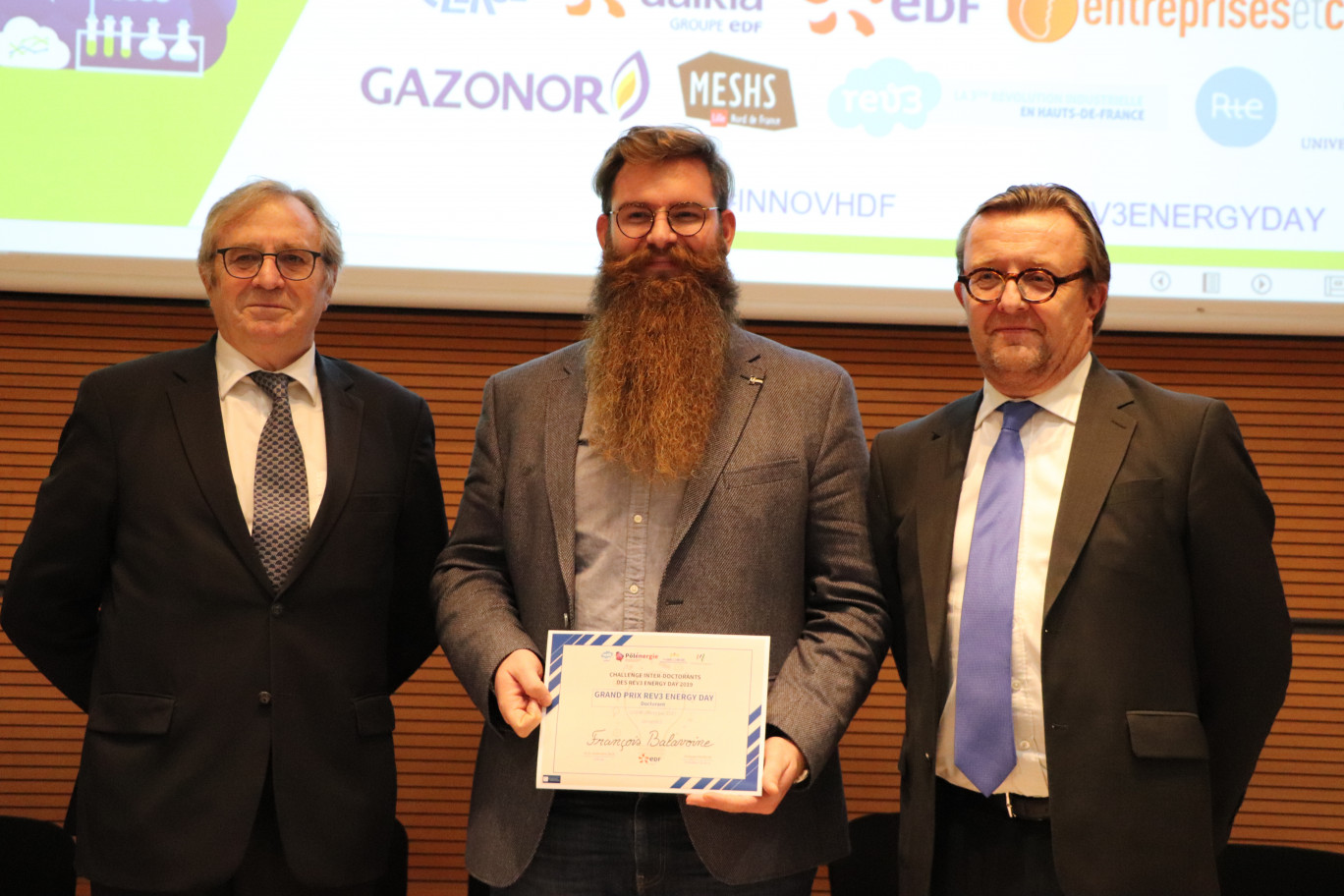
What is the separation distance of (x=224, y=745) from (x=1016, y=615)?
133 centimetres

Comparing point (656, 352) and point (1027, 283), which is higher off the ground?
point (1027, 283)

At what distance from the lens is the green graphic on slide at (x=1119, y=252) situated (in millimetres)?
2922

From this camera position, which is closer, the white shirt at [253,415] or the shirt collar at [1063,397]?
the shirt collar at [1063,397]

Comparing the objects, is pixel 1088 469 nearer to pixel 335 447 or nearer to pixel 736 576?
pixel 736 576

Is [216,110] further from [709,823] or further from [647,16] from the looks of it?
[709,823]

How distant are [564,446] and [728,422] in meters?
0.28

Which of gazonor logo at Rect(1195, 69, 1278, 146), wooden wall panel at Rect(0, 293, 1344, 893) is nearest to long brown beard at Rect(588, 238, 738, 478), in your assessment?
wooden wall panel at Rect(0, 293, 1344, 893)

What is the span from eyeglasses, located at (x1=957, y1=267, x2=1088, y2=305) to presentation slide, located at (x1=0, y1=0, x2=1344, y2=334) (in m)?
0.97

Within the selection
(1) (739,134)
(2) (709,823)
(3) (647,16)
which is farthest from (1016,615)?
(3) (647,16)

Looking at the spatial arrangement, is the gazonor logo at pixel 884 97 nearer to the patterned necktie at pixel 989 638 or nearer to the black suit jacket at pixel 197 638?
the patterned necktie at pixel 989 638

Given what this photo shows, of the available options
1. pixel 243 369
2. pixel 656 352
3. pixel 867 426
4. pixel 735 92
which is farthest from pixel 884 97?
pixel 243 369

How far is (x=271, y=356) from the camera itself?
7.09 feet

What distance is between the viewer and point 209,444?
2051 millimetres

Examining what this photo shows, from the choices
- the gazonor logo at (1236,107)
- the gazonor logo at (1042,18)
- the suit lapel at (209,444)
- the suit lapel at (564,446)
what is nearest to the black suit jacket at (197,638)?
the suit lapel at (209,444)
